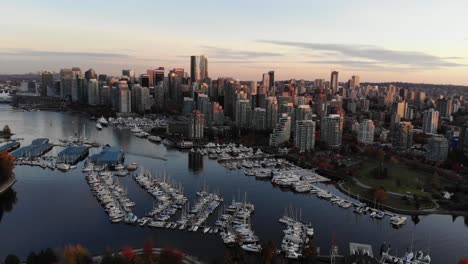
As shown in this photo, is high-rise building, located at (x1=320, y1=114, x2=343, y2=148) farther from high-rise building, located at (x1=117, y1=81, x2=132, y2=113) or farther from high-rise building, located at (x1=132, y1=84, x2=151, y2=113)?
high-rise building, located at (x1=132, y1=84, x2=151, y2=113)

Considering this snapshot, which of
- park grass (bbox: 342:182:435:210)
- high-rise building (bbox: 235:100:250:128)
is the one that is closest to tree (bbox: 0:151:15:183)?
park grass (bbox: 342:182:435:210)

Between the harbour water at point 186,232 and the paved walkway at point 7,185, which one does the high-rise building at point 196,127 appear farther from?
the paved walkway at point 7,185

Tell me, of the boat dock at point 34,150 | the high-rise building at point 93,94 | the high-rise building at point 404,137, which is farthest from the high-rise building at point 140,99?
the high-rise building at point 404,137

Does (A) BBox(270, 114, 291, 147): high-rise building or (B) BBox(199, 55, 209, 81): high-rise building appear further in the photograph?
(B) BBox(199, 55, 209, 81): high-rise building

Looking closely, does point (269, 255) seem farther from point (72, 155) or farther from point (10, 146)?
point (10, 146)

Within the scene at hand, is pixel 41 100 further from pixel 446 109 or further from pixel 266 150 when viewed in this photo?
pixel 446 109

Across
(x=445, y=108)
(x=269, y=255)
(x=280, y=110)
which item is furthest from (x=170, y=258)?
(x=445, y=108)
